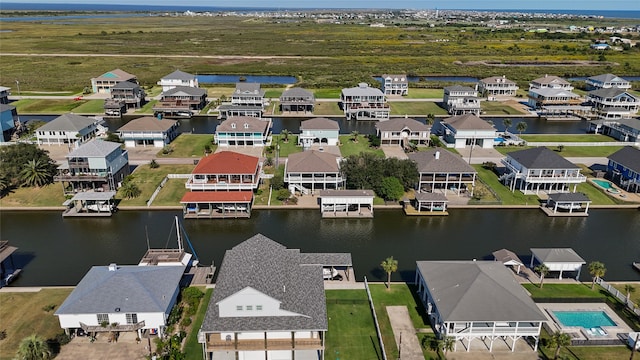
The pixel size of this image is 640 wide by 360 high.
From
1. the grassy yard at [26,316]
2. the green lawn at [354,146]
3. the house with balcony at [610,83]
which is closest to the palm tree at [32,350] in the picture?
the grassy yard at [26,316]

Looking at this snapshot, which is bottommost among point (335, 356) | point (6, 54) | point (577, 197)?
point (335, 356)

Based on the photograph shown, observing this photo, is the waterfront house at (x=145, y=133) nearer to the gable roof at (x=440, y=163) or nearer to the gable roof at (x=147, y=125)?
the gable roof at (x=147, y=125)

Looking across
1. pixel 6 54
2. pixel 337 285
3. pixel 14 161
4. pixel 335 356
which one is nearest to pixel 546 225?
pixel 337 285

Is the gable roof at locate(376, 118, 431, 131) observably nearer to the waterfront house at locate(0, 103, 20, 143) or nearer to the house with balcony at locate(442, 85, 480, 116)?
the house with balcony at locate(442, 85, 480, 116)

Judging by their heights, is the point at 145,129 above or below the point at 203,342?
above

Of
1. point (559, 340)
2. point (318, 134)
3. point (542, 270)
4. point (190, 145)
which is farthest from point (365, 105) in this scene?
point (559, 340)

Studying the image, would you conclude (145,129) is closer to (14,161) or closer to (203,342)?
(14,161)


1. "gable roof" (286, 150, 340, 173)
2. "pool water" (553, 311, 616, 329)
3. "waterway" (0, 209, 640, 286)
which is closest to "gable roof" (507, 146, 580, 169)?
"waterway" (0, 209, 640, 286)
